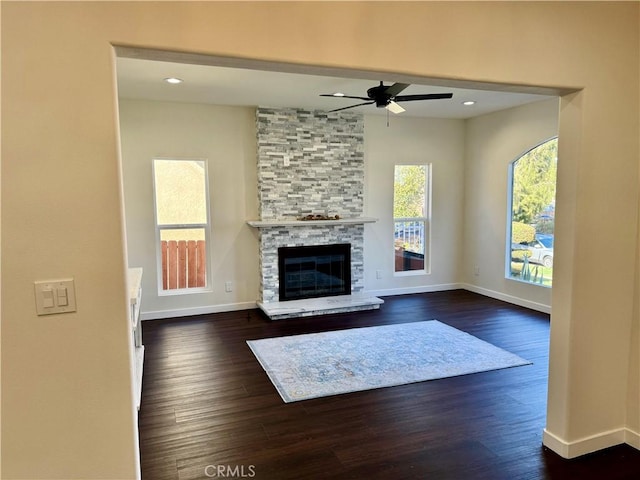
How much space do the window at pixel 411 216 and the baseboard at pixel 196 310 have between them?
239cm

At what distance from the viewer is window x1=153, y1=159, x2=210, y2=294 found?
5367mm

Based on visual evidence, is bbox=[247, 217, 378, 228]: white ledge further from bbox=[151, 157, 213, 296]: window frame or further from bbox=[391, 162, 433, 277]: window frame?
bbox=[391, 162, 433, 277]: window frame

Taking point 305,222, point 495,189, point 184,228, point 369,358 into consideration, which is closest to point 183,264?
point 184,228

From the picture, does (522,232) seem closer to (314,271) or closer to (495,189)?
(495,189)

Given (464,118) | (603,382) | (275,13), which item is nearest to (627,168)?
(603,382)

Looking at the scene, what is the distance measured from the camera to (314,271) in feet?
19.5

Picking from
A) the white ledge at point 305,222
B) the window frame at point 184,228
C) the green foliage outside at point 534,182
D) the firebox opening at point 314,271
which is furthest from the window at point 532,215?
the window frame at point 184,228

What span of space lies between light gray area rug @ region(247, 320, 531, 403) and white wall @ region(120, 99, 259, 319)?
143cm

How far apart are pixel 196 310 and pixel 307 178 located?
225cm

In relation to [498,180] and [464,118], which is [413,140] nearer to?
[464,118]

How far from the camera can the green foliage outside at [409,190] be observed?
21.2 ft

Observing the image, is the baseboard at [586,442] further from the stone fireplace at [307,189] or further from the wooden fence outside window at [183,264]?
the wooden fence outside window at [183,264]

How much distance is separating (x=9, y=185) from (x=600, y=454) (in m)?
3.14

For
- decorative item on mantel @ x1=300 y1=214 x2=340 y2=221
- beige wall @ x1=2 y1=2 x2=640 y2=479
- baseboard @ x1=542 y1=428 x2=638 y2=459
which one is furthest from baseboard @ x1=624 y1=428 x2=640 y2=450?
decorative item on mantel @ x1=300 y1=214 x2=340 y2=221
